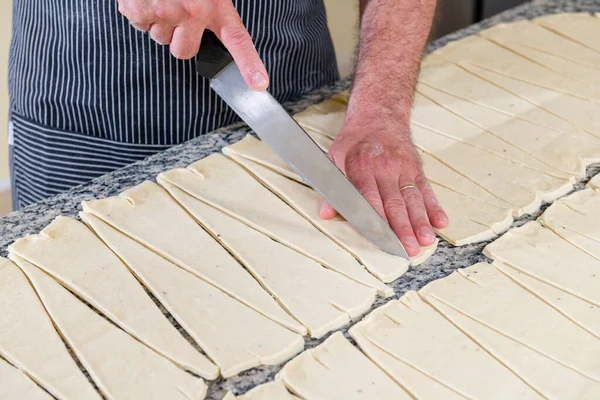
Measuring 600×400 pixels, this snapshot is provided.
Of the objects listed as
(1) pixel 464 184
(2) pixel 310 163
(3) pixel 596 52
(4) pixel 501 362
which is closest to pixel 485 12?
(3) pixel 596 52

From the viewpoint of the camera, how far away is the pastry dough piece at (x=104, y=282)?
1.25 meters

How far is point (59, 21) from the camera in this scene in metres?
1.74

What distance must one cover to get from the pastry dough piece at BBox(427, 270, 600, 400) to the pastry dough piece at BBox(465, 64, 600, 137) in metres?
0.75

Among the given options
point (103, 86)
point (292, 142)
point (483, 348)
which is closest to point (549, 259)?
point (483, 348)

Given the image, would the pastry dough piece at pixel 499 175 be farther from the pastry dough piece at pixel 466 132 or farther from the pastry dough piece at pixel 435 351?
the pastry dough piece at pixel 435 351

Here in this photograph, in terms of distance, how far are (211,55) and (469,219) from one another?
0.61 meters

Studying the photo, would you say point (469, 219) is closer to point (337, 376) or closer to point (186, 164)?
point (337, 376)

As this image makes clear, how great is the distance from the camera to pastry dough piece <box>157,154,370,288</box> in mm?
1455

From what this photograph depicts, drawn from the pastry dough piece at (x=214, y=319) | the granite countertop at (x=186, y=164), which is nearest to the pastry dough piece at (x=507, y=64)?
the granite countertop at (x=186, y=164)

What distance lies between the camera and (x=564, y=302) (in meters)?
1.32

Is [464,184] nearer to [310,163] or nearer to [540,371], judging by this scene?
[310,163]

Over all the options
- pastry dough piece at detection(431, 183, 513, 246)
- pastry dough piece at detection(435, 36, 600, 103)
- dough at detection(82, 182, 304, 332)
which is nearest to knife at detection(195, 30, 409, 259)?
pastry dough piece at detection(431, 183, 513, 246)

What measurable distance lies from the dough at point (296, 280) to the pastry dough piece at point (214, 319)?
6cm

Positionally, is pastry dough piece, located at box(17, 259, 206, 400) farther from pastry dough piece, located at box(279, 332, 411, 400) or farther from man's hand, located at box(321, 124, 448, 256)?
man's hand, located at box(321, 124, 448, 256)
